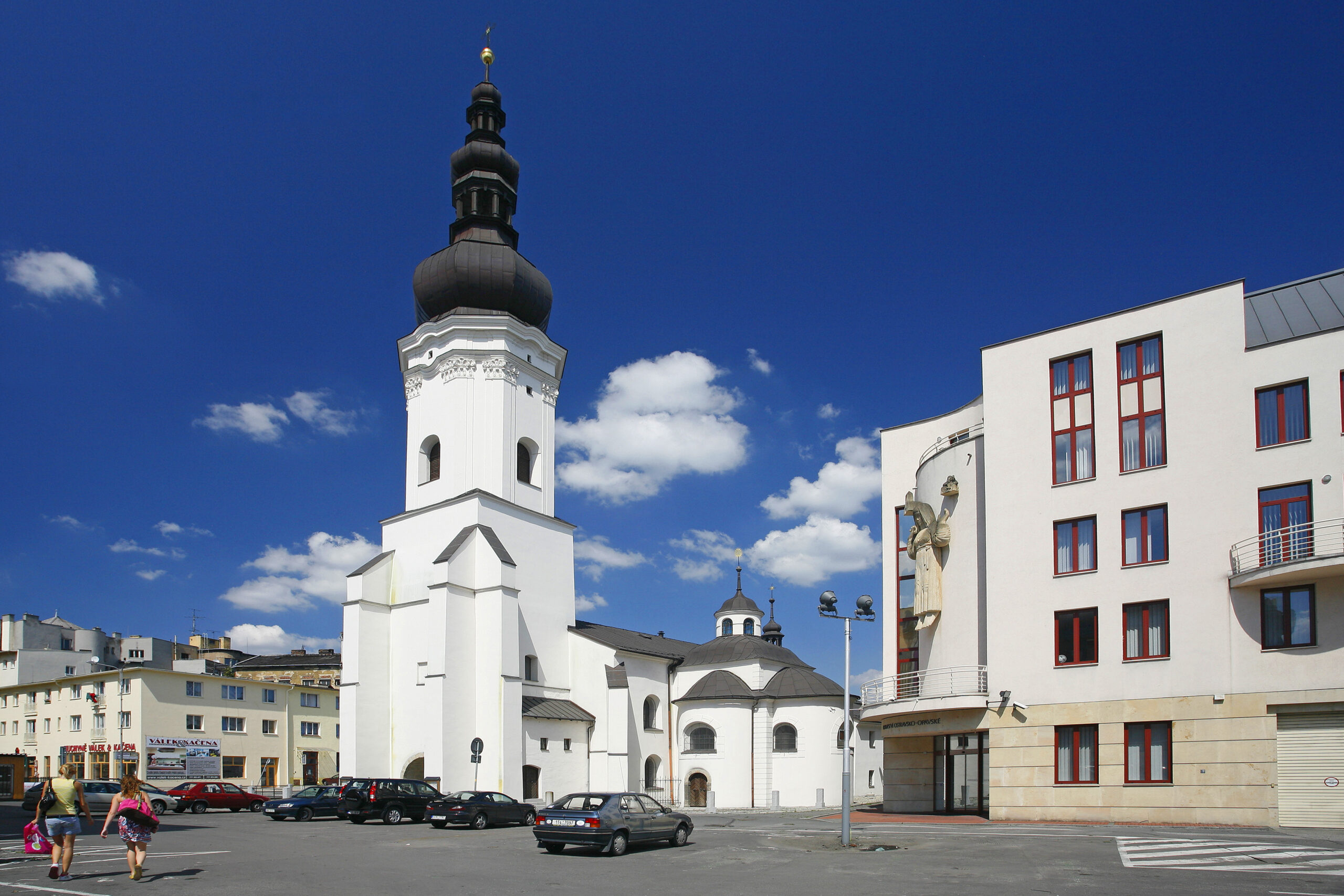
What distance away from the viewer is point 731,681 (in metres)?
50.1

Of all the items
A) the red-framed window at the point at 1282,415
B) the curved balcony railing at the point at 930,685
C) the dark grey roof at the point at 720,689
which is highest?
the red-framed window at the point at 1282,415

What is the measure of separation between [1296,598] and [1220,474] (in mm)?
3358

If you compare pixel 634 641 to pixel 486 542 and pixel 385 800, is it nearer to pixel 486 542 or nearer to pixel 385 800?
pixel 486 542

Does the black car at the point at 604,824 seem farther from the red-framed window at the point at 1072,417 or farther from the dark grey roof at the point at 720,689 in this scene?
the dark grey roof at the point at 720,689

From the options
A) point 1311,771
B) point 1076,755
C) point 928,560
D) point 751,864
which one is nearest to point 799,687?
point 928,560

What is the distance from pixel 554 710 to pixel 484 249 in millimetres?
21137

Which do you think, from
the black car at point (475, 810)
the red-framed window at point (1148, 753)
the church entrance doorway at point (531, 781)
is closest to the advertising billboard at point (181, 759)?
the church entrance doorway at point (531, 781)

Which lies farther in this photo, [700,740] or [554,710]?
[700,740]

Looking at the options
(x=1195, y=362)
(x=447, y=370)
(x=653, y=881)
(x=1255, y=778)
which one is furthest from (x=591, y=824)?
(x=447, y=370)

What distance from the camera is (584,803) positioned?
19.3 m

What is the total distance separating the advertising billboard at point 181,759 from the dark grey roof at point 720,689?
85.8ft

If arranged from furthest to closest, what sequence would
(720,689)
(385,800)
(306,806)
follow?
1. (720,689)
2. (306,806)
3. (385,800)

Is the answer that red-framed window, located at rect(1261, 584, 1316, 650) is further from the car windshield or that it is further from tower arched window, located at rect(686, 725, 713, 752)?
tower arched window, located at rect(686, 725, 713, 752)

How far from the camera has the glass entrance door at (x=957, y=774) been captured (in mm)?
30547
